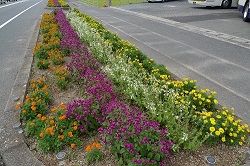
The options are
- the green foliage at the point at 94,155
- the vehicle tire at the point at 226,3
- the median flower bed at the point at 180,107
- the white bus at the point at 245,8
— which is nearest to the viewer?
the green foliage at the point at 94,155

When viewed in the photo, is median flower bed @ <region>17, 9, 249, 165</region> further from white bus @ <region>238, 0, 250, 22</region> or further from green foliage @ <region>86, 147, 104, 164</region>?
white bus @ <region>238, 0, 250, 22</region>

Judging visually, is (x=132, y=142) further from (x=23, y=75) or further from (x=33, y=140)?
(x=23, y=75)

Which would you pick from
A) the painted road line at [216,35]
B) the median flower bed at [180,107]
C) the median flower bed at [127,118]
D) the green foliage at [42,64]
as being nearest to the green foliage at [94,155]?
the median flower bed at [127,118]

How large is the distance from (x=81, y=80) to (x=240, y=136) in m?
3.08

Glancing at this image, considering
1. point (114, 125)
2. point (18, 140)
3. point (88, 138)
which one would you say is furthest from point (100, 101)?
point (18, 140)

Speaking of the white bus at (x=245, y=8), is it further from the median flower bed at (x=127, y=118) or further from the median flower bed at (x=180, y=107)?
the median flower bed at (x=127, y=118)

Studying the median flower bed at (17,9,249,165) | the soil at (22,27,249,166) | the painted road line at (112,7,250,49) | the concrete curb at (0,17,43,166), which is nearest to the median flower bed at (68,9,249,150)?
the median flower bed at (17,9,249,165)

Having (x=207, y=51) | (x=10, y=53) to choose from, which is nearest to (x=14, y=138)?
(x=10, y=53)

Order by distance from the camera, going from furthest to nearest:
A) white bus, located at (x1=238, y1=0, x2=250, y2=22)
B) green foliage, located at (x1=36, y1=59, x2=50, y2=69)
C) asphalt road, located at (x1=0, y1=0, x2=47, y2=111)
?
white bus, located at (x1=238, y1=0, x2=250, y2=22), green foliage, located at (x1=36, y1=59, x2=50, y2=69), asphalt road, located at (x1=0, y1=0, x2=47, y2=111)

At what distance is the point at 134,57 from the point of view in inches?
220

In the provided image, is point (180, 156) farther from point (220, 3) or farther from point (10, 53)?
point (220, 3)

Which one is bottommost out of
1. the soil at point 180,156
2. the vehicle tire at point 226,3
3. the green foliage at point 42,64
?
the soil at point 180,156

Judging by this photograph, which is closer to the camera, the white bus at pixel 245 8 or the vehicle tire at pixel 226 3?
the white bus at pixel 245 8

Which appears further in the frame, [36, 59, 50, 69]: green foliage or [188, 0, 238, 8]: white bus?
[188, 0, 238, 8]: white bus
